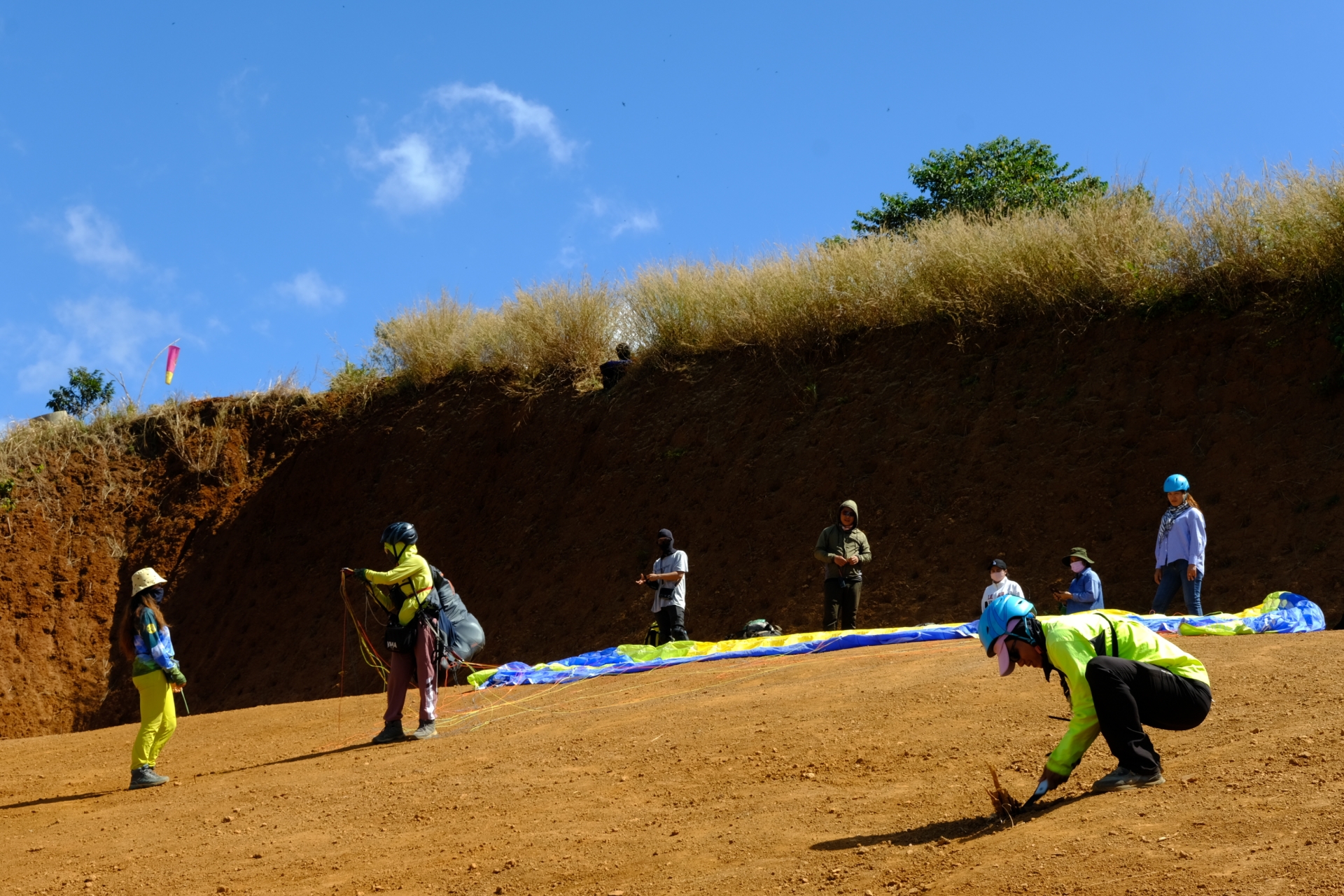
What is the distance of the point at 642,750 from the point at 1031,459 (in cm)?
1072

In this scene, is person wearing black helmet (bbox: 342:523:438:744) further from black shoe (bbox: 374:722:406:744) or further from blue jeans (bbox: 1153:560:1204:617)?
blue jeans (bbox: 1153:560:1204:617)

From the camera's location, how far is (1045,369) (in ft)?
61.2

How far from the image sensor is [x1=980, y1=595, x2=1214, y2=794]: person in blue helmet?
5609mm

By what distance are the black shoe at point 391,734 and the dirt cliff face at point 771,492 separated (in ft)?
27.6

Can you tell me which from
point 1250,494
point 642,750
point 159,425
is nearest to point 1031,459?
point 1250,494

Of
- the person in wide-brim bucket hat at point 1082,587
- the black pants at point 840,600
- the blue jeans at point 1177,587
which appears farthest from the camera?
the black pants at point 840,600

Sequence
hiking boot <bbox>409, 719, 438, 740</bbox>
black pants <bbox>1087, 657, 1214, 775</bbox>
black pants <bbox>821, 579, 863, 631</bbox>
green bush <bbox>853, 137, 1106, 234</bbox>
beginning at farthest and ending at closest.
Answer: green bush <bbox>853, 137, 1106, 234</bbox> < black pants <bbox>821, 579, 863, 631</bbox> < hiking boot <bbox>409, 719, 438, 740</bbox> < black pants <bbox>1087, 657, 1214, 775</bbox>

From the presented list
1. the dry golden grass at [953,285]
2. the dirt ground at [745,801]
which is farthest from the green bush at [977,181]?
the dirt ground at [745,801]

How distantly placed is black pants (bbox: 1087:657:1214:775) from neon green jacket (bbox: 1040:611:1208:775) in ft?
0.17

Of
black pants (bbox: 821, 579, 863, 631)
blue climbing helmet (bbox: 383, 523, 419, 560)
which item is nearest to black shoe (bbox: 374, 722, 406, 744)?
blue climbing helmet (bbox: 383, 523, 419, 560)

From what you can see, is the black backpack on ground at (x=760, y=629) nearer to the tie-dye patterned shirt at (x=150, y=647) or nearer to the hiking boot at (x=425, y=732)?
the hiking boot at (x=425, y=732)

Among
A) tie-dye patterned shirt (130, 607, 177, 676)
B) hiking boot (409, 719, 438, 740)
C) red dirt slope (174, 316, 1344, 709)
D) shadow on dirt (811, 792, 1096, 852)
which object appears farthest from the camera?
red dirt slope (174, 316, 1344, 709)

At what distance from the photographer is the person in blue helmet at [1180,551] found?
12.0m

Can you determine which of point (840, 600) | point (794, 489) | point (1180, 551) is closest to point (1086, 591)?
point (1180, 551)
